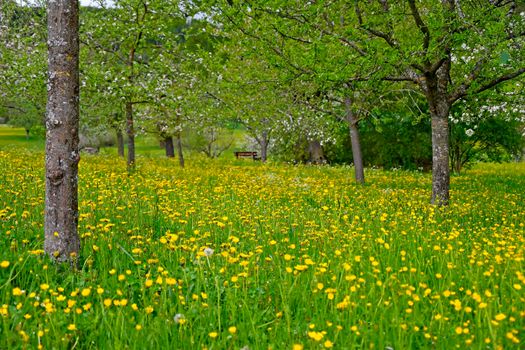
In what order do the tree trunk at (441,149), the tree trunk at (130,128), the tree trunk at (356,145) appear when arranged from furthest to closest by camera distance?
1. the tree trunk at (130,128)
2. the tree trunk at (356,145)
3. the tree trunk at (441,149)

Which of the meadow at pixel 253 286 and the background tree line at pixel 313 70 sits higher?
the background tree line at pixel 313 70

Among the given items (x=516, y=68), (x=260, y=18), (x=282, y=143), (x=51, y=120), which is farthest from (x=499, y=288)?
(x=282, y=143)

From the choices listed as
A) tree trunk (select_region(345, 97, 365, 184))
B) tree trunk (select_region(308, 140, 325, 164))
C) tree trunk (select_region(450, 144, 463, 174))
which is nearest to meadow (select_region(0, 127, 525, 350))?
tree trunk (select_region(345, 97, 365, 184))

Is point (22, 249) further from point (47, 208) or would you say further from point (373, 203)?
point (373, 203)

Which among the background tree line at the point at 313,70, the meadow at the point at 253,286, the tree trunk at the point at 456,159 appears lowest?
the meadow at the point at 253,286

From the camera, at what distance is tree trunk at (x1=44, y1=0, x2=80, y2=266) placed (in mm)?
4785

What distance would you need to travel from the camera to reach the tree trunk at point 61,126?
479 cm

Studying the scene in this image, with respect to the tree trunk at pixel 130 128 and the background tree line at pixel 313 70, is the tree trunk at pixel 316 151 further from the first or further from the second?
the tree trunk at pixel 130 128

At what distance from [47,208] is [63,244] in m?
0.42

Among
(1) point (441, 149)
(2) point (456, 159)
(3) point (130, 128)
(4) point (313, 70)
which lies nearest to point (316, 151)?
(2) point (456, 159)

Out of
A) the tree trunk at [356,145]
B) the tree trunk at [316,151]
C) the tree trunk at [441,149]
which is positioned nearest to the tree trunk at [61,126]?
the tree trunk at [441,149]

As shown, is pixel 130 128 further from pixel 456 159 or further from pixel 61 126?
pixel 456 159

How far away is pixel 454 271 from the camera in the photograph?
197 inches

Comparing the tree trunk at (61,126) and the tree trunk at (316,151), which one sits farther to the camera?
the tree trunk at (316,151)
